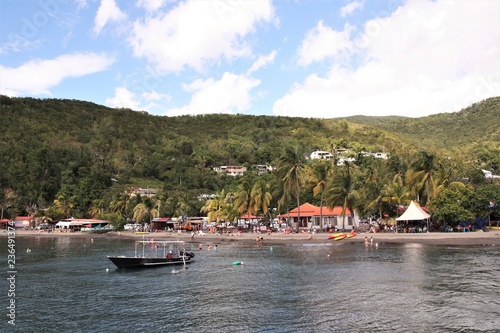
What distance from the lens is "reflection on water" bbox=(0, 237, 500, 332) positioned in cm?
2291

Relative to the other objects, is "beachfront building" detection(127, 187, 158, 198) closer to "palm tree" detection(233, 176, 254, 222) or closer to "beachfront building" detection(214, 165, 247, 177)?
"beachfront building" detection(214, 165, 247, 177)

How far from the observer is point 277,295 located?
29.0m

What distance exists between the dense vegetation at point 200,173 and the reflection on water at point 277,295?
27231 mm

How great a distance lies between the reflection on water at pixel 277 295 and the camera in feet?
75.2

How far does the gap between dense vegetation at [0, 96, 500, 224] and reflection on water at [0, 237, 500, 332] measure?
27.2 meters

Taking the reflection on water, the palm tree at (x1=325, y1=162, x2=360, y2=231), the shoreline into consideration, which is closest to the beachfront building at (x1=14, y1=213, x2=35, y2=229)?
the shoreline

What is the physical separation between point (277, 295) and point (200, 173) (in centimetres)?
12990

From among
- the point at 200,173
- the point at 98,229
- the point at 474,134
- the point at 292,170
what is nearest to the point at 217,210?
the point at 292,170

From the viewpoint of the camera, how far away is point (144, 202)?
336 feet

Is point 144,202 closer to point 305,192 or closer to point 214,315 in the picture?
point 305,192

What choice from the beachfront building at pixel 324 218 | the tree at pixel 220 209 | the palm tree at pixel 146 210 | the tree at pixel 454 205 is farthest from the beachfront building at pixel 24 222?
the tree at pixel 454 205

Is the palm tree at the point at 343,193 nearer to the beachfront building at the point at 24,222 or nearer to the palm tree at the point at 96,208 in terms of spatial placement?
the palm tree at the point at 96,208

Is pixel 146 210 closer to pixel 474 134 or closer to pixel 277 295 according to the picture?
pixel 277 295

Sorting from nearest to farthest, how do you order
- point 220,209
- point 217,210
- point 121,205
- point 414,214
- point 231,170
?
point 414,214, point 220,209, point 217,210, point 121,205, point 231,170
